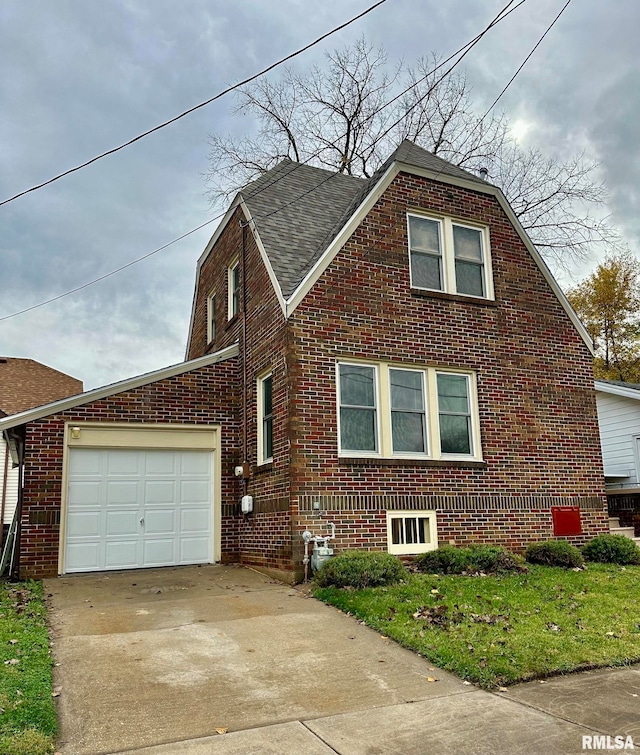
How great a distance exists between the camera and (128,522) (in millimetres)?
11703

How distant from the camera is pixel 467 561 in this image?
10422 mm

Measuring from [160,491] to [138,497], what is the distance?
404 mm

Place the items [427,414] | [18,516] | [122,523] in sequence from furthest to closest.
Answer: [427,414] < [122,523] < [18,516]

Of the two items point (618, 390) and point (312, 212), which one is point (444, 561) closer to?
point (312, 212)

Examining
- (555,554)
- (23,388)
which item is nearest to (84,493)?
(555,554)

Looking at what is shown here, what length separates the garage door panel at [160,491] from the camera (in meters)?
12.0

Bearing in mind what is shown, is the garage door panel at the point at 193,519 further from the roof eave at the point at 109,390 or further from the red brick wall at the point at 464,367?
the red brick wall at the point at 464,367

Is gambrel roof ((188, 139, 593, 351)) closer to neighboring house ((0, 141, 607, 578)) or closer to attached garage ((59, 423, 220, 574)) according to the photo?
→ neighboring house ((0, 141, 607, 578))

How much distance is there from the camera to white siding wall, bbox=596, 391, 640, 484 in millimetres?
16547

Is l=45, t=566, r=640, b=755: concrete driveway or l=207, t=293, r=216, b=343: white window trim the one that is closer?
l=45, t=566, r=640, b=755: concrete driveway

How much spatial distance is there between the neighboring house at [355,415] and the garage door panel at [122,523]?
0.08 feet

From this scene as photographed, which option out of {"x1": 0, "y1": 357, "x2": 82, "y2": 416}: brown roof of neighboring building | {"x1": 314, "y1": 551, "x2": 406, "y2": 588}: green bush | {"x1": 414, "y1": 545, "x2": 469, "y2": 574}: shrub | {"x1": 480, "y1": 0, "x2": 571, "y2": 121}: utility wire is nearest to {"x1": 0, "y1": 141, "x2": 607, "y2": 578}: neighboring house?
{"x1": 414, "y1": 545, "x2": 469, "y2": 574}: shrub

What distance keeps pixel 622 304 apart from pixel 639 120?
2369cm

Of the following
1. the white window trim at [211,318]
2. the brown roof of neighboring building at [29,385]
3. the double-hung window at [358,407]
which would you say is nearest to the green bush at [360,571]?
the double-hung window at [358,407]
